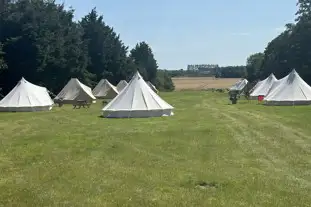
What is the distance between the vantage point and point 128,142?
16.7m

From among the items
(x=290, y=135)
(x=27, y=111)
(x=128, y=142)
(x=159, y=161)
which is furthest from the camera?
(x=27, y=111)

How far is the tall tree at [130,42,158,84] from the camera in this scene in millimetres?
104550

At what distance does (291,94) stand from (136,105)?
1454cm

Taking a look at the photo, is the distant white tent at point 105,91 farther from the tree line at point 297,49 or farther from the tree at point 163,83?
the tree at point 163,83

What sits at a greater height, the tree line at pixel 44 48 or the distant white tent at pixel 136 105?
the tree line at pixel 44 48

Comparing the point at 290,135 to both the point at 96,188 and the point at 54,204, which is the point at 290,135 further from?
the point at 54,204

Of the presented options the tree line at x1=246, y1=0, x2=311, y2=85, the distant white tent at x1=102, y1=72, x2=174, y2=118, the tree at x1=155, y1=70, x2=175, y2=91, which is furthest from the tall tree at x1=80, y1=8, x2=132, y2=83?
the distant white tent at x1=102, y1=72, x2=174, y2=118

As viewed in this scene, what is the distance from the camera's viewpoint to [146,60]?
354 ft

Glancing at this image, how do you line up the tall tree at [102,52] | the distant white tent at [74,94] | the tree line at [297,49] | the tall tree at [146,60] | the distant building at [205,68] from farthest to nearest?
the distant building at [205,68]
the tall tree at [146,60]
the tall tree at [102,52]
the tree line at [297,49]
the distant white tent at [74,94]

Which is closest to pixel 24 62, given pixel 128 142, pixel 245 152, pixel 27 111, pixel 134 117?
pixel 27 111

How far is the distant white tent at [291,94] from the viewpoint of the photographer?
36.1 meters

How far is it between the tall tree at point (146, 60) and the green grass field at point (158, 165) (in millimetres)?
81450

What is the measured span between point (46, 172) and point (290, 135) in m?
9.79

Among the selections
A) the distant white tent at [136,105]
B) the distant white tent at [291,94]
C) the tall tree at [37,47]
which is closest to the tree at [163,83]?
the tall tree at [37,47]
